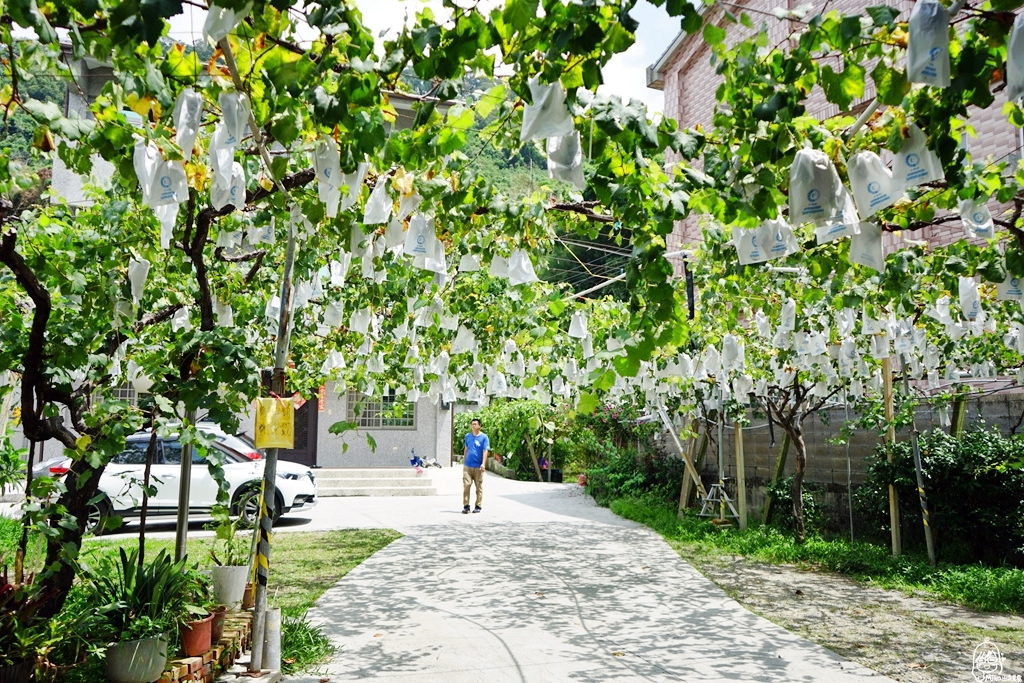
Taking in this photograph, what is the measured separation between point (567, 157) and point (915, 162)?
3.63 feet

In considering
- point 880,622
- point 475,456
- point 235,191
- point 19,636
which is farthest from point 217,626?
point 475,456

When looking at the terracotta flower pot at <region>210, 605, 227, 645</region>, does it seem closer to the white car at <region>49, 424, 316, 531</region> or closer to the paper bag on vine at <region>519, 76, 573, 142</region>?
the paper bag on vine at <region>519, 76, 573, 142</region>

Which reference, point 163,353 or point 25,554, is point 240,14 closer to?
point 163,353

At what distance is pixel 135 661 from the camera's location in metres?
3.48

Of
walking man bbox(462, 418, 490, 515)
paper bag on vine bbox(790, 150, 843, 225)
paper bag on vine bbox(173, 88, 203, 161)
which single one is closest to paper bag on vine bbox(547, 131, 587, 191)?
paper bag on vine bbox(790, 150, 843, 225)

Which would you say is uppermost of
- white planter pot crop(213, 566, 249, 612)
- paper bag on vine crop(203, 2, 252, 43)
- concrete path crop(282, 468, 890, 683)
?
paper bag on vine crop(203, 2, 252, 43)

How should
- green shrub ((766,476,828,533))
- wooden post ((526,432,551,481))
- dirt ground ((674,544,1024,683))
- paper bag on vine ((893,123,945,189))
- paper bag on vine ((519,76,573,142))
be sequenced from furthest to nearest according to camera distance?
wooden post ((526,432,551,481))
green shrub ((766,476,828,533))
dirt ground ((674,544,1024,683))
paper bag on vine ((893,123,945,189))
paper bag on vine ((519,76,573,142))

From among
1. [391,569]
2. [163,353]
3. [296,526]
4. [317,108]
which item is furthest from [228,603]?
[296,526]

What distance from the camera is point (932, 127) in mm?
2420

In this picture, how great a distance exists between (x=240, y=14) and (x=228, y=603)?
3903 mm

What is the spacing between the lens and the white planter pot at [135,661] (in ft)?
11.4

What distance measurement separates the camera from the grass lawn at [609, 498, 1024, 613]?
20.6 ft

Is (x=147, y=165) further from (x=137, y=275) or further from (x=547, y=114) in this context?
(x=137, y=275)

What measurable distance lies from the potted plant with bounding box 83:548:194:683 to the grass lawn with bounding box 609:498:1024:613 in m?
5.98
